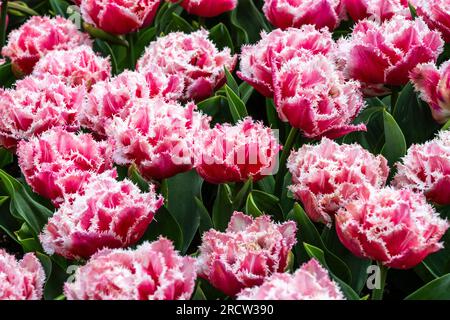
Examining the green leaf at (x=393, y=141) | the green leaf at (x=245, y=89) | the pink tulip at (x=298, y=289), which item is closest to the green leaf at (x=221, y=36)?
the green leaf at (x=245, y=89)

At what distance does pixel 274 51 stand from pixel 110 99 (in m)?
0.23

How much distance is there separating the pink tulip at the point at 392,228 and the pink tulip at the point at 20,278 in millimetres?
318

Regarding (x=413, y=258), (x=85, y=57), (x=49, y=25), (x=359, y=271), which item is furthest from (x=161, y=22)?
(x=413, y=258)

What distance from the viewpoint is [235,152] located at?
2.93 ft

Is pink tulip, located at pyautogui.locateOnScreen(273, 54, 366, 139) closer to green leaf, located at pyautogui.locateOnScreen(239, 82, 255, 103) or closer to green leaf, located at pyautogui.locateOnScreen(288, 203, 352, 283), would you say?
green leaf, located at pyautogui.locateOnScreen(288, 203, 352, 283)

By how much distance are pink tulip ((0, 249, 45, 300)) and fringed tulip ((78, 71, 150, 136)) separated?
10.5 inches

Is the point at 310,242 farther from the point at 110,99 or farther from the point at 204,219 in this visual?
the point at 110,99

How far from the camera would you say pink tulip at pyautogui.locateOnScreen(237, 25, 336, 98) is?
3.41 ft

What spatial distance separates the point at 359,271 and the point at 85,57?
1.92ft

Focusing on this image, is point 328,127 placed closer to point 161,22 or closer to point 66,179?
point 66,179

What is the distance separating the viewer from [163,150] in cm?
92

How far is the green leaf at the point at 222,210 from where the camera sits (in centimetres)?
98

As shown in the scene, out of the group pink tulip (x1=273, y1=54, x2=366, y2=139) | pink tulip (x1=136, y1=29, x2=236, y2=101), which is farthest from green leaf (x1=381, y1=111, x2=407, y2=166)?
pink tulip (x1=136, y1=29, x2=236, y2=101)

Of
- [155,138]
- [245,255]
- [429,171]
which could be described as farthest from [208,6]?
[245,255]
